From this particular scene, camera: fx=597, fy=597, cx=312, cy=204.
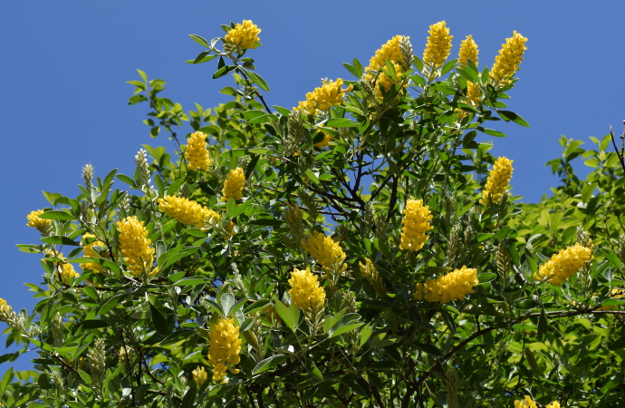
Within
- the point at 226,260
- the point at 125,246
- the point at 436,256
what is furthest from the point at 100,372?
the point at 436,256

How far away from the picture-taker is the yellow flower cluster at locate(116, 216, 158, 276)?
2611mm

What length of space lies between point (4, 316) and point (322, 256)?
6.56 feet

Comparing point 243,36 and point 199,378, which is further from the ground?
point 243,36

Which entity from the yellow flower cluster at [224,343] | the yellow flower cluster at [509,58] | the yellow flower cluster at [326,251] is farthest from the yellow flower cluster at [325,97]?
the yellow flower cluster at [224,343]

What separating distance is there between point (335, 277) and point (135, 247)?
3.07 feet

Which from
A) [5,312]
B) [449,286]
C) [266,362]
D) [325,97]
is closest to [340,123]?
[325,97]

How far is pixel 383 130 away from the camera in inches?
140

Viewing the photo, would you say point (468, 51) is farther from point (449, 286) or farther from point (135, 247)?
point (135, 247)

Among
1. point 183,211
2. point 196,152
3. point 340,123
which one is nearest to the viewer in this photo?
point 183,211

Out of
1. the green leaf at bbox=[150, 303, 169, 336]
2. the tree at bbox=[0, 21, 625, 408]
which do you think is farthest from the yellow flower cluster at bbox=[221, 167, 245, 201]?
the green leaf at bbox=[150, 303, 169, 336]

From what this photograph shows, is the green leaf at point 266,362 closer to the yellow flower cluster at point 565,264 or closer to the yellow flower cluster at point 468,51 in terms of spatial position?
the yellow flower cluster at point 565,264

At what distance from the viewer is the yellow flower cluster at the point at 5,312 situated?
3.49 meters

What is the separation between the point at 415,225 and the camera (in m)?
2.76

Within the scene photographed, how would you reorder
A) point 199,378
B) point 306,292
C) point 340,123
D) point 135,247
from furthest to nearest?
point 340,123 < point 199,378 < point 135,247 < point 306,292
